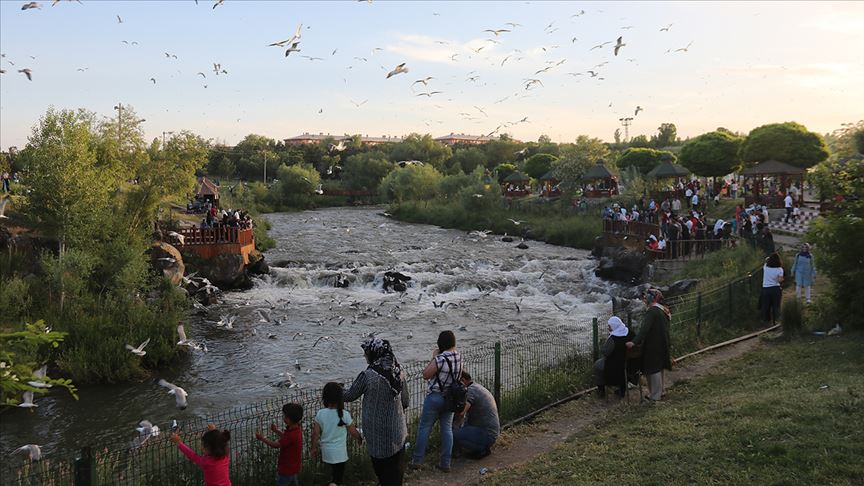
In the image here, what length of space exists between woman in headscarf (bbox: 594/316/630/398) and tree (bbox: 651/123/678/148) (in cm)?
10704

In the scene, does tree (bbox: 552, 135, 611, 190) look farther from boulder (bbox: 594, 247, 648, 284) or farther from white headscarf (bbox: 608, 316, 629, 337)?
white headscarf (bbox: 608, 316, 629, 337)

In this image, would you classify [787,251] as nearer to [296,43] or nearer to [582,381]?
[582,381]

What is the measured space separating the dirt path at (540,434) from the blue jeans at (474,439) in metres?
0.14

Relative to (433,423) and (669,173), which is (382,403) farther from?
(669,173)

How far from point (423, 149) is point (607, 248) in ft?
242

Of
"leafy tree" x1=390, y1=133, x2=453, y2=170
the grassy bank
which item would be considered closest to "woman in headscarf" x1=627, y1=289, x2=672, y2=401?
the grassy bank

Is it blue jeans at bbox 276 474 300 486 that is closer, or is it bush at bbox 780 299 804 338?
blue jeans at bbox 276 474 300 486

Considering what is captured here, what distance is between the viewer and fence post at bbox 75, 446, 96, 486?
5.56 metres

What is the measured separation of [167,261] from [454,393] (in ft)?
63.3

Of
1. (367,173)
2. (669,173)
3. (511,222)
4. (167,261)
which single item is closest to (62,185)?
(167,261)

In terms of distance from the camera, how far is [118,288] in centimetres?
1909

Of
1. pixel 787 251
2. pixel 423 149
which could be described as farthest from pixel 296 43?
pixel 423 149

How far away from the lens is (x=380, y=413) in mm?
6164

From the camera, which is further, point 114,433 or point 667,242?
point 667,242
